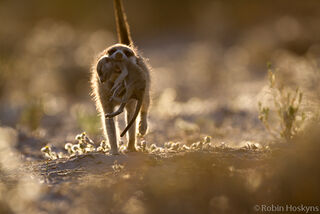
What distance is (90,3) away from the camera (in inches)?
1121

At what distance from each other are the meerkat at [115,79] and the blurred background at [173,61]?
18.5 inches

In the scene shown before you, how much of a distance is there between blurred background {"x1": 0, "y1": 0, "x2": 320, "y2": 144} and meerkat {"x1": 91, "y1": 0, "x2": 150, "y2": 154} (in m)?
0.47

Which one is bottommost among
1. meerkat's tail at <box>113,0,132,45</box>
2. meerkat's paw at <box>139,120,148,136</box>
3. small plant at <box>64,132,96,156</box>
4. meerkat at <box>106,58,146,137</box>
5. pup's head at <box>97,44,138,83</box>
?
small plant at <box>64,132,96,156</box>

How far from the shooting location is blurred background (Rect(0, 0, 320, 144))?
8.14m

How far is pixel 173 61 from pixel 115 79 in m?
13.9

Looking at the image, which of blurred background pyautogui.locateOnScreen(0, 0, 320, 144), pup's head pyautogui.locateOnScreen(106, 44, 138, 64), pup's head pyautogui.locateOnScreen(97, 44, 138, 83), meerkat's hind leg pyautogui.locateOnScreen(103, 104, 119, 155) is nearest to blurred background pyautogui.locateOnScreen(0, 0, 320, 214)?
blurred background pyautogui.locateOnScreen(0, 0, 320, 144)

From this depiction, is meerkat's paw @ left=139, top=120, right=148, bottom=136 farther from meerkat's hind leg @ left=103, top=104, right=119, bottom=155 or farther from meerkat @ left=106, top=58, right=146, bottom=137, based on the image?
meerkat @ left=106, top=58, right=146, bottom=137

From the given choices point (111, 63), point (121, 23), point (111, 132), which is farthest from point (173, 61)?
point (111, 63)

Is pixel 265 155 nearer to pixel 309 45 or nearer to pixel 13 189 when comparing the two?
pixel 13 189

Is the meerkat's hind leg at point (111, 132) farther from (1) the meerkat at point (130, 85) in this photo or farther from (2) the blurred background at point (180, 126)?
(1) the meerkat at point (130, 85)

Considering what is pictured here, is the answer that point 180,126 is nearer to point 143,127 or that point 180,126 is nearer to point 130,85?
point 143,127

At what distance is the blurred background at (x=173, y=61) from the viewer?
8141mm

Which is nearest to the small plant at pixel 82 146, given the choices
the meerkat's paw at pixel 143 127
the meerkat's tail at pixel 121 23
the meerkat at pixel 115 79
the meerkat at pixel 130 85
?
the meerkat at pixel 115 79

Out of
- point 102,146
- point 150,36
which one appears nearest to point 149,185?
point 102,146
